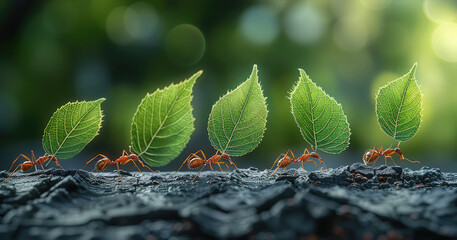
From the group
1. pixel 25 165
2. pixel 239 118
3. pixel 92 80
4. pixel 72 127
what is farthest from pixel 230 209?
pixel 92 80

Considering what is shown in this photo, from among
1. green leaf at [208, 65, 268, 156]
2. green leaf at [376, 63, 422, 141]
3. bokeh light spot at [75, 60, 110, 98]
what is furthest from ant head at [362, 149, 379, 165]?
bokeh light spot at [75, 60, 110, 98]

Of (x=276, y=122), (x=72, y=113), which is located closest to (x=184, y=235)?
(x=72, y=113)

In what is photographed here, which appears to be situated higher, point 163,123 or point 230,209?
point 163,123

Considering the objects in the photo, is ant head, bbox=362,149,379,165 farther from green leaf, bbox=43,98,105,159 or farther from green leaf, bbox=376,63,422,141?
green leaf, bbox=43,98,105,159

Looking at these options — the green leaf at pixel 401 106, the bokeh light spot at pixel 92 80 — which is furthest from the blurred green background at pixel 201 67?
the green leaf at pixel 401 106

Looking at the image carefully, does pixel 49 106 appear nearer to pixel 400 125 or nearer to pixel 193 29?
pixel 193 29

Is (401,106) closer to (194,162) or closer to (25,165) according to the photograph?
(194,162)
